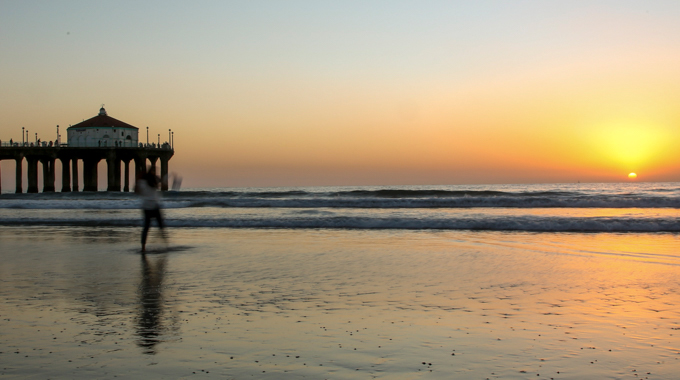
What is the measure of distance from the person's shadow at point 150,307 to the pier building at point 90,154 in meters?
52.9

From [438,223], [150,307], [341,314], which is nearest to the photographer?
[341,314]

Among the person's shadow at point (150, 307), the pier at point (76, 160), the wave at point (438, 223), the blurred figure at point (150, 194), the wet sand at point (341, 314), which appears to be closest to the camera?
the wet sand at point (341, 314)

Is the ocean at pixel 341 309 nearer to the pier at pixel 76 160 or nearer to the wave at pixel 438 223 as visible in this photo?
the wave at pixel 438 223

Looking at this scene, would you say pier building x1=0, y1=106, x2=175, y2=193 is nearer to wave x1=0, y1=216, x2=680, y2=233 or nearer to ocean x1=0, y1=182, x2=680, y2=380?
wave x1=0, y1=216, x2=680, y2=233

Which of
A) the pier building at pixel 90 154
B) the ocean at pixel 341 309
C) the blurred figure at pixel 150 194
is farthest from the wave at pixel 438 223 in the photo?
the pier building at pixel 90 154

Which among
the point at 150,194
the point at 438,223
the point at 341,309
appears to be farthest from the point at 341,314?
the point at 438,223

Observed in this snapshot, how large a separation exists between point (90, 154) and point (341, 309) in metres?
62.5

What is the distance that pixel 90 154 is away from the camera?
201 ft

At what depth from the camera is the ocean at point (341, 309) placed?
3.87m

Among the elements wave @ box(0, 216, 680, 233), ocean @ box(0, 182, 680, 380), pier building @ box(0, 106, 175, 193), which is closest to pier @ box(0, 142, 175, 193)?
pier building @ box(0, 106, 175, 193)

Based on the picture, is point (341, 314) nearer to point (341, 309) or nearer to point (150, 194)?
point (341, 309)

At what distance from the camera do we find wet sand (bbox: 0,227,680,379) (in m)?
3.86

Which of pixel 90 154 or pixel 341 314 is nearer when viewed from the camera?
pixel 341 314

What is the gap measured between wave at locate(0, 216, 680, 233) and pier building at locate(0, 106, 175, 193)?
42.5 m
